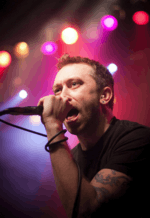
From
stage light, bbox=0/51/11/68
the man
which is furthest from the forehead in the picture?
stage light, bbox=0/51/11/68

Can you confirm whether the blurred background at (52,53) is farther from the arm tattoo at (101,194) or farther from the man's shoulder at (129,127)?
the arm tattoo at (101,194)

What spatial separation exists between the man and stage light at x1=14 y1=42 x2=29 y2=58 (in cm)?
118

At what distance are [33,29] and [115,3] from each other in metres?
1.45

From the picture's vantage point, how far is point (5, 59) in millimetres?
2527

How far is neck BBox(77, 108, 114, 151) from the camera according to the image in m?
1.51

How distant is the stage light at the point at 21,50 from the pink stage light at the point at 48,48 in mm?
276

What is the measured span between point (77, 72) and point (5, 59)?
155cm

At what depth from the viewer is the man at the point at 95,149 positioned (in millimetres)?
865

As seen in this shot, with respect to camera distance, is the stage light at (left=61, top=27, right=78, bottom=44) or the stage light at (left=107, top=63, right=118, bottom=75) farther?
the stage light at (left=61, top=27, right=78, bottom=44)

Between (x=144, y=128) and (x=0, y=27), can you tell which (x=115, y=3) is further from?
(x=144, y=128)

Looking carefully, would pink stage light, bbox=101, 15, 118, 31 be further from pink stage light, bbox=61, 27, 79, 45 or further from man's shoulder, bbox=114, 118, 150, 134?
man's shoulder, bbox=114, 118, 150, 134

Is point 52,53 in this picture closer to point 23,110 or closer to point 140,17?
point 140,17

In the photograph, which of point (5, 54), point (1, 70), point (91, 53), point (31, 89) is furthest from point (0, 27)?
point (91, 53)

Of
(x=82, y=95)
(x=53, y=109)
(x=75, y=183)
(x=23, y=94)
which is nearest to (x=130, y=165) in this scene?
(x=75, y=183)
